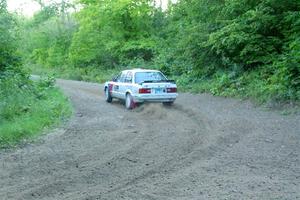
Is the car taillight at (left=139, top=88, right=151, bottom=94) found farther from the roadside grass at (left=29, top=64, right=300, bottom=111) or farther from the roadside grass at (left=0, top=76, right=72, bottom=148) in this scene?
the roadside grass at (left=29, top=64, right=300, bottom=111)

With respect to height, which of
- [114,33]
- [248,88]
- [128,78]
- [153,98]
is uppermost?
[114,33]

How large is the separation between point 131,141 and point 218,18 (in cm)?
1368

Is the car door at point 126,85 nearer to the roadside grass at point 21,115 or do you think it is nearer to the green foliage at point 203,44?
the roadside grass at point 21,115

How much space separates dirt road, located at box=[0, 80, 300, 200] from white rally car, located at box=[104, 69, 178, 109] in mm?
2081

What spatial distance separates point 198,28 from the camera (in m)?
24.2

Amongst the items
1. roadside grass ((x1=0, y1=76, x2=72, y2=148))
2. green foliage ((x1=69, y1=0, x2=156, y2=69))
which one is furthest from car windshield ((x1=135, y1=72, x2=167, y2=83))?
green foliage ((x1=69, y1=0, x2=156, y2=69))

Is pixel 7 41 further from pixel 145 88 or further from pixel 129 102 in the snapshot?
pixel 145 88

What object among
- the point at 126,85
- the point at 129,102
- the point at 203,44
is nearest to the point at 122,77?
the point at 126,85

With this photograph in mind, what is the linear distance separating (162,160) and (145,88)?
26.9 feet

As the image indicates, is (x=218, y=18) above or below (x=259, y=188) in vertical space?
above

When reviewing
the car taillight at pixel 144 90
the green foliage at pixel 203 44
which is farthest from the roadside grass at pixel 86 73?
the car taillight at pixel 144 90

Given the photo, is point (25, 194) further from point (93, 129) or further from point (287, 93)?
point (287, 93)

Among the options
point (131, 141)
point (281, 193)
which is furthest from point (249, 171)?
point (131, 141)

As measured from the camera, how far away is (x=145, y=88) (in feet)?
55.0
